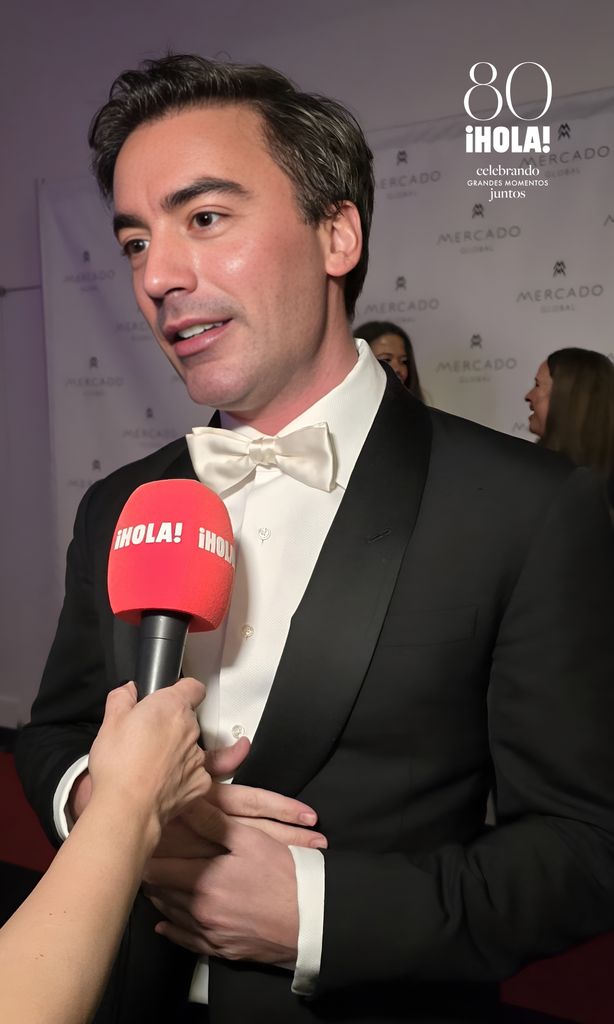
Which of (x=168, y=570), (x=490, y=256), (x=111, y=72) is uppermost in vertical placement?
(x=111, y=72)

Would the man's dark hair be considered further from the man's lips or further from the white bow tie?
the white bow tie

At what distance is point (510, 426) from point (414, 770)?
8.77 ft

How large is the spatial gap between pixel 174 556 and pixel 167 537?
0.05m

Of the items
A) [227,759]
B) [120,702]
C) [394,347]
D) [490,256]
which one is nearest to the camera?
[120,702]

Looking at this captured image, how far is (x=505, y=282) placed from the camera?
3.56 meters

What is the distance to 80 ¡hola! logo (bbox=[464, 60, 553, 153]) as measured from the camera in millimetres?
3479

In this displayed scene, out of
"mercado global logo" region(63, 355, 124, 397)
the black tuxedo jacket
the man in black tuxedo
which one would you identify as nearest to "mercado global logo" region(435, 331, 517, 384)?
"mercado global logo" region(63, 355, 124, 397)

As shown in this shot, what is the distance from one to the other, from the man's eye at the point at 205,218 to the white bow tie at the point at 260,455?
1.02ft

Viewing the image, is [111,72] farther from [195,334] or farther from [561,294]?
[195,334]

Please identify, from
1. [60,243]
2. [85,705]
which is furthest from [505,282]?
[85,705]

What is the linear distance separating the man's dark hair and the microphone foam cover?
58cm

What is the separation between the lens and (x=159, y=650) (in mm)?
904

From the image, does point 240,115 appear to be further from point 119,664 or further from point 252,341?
point 119,664

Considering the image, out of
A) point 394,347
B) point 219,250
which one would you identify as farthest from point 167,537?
point 394,347
